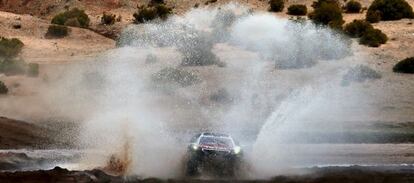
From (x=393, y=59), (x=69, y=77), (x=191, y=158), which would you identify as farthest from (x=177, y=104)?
(x=191, y=158)

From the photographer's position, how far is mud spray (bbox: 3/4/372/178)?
3809cm

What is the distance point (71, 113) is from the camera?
153 ft

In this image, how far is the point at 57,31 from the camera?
63.7 metres

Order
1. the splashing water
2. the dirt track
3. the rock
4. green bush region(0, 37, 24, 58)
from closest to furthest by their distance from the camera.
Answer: the dirt track, the splashing water, green bush region(0, 37, 24, 58), the rock

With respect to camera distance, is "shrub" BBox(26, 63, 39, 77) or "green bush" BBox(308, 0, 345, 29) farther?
"green bush" BBox(308, 0, 345, 29)

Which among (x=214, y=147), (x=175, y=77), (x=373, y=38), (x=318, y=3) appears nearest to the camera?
(x=214, y=147)

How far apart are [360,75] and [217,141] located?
81.5 ft

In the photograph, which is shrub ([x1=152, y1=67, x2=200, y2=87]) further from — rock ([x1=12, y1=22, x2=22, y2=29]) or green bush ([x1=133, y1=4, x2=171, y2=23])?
rock ([x1=12, y1=22, x2=22, y2=29])

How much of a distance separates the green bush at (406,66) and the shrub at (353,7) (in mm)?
16891

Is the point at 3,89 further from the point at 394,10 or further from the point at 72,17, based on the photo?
the point at 394,10

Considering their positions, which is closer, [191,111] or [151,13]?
[191,111]

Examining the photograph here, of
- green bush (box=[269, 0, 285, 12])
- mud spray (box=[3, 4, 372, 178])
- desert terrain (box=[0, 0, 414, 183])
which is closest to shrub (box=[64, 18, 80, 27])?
desert terrain (box=[0, 0, 414, 183])

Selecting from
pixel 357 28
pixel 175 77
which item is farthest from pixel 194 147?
pixel 357 28

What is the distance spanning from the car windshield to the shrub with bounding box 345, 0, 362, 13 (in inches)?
1707
